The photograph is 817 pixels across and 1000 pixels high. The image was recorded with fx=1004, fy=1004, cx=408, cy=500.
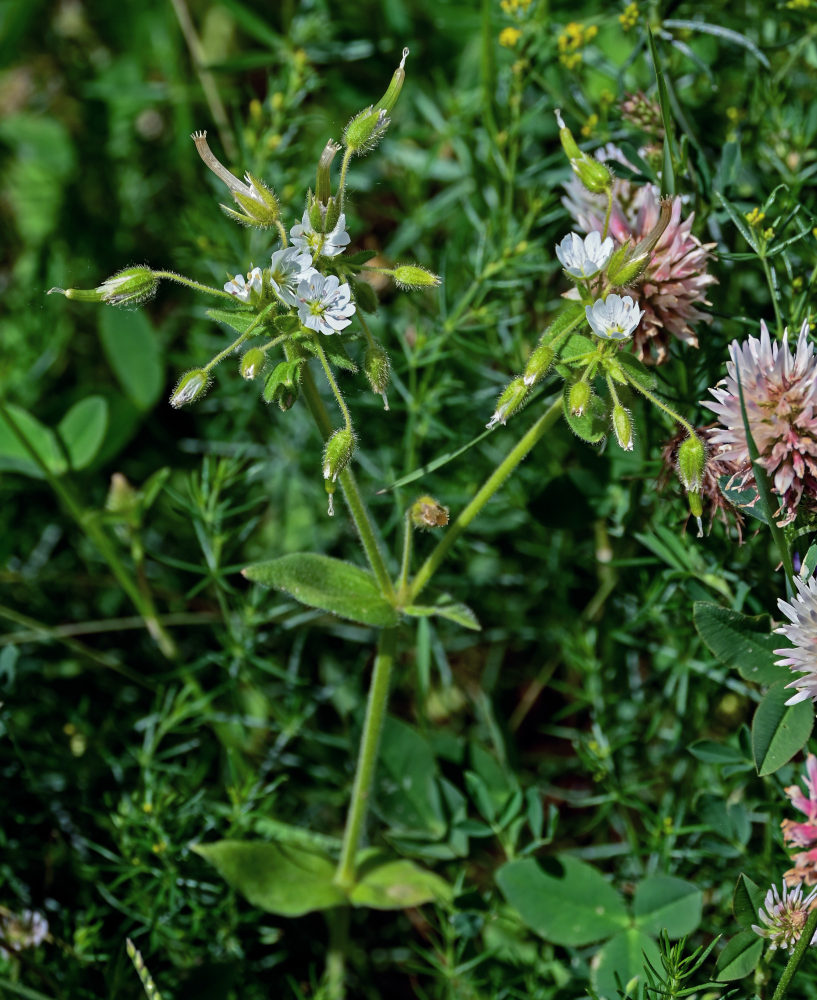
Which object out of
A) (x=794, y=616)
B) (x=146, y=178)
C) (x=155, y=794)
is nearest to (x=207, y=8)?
(x=146, y=178)

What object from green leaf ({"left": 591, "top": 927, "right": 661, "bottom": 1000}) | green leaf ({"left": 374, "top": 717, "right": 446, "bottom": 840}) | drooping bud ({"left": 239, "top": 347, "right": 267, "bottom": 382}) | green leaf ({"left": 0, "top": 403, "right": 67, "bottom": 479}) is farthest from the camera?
green leaf ({"left": 0, "top": 403, "right": 67, "bottom": 479})

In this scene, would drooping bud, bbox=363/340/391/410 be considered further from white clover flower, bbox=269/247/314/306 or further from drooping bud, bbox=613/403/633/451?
drooping bud, bbox=613/403/633/451

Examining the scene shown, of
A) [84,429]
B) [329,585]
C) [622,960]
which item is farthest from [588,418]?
[84,429]

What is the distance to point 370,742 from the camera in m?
2.19

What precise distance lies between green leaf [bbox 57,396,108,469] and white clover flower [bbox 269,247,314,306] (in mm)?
1296

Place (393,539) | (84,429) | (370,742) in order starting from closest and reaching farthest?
1. (370,742)
2. (393,539)
3. (84,429)

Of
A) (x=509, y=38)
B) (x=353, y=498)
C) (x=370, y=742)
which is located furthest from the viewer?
(x=509, y=38)

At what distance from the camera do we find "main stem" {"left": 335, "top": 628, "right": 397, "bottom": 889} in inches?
84.6

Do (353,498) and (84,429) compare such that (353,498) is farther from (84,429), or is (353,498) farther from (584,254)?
(84,429)

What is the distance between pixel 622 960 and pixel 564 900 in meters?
0.17

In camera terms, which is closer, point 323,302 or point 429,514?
point 323,302

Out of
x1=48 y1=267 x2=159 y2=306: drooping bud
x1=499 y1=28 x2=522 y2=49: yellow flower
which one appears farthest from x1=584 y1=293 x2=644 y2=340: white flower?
x1=499 y1=28 x2=522 y2=49: yellow flower

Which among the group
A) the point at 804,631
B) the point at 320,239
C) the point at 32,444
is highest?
the point at 320,239

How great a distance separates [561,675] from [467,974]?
1020 millimetres
